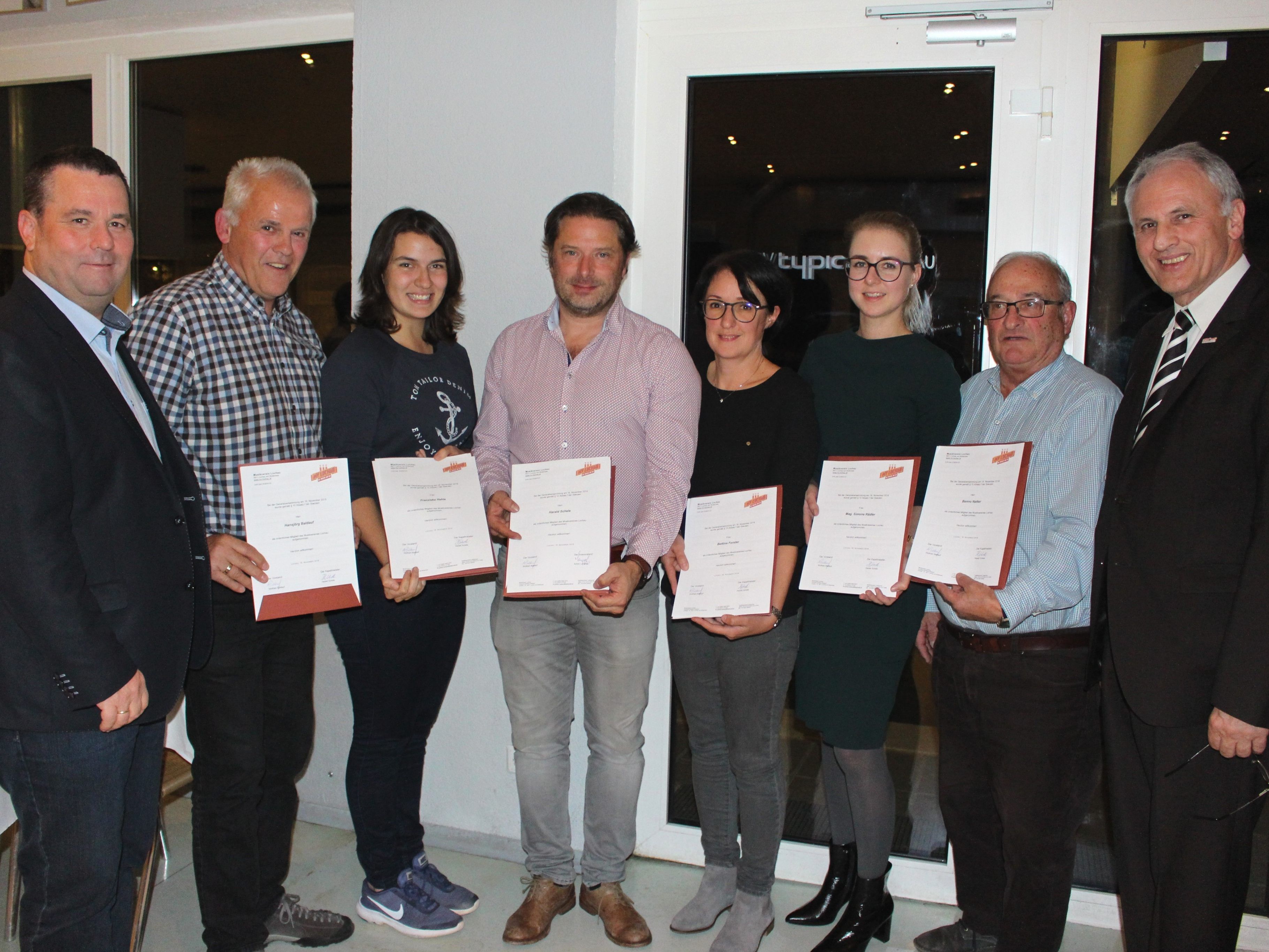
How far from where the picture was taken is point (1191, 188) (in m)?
1.79

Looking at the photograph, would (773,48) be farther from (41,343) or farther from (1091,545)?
(41,343)

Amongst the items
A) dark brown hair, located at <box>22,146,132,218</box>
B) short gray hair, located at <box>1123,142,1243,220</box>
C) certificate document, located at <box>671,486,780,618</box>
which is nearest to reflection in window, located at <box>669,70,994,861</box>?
certificate document, located at <box>671,486,780,618</box>

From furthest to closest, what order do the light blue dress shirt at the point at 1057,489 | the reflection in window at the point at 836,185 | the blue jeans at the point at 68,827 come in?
1. the reflection in window at the point at 836,185
2. the light blue dress shirt at the point at 1057,489
3. the blue jeans at the point at 68,827

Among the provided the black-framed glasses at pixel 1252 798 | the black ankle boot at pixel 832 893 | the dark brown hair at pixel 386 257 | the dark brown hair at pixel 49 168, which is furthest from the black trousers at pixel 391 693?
the black-framed glasses at pixel 1252 798

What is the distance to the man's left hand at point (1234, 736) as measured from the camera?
1644 millimetres

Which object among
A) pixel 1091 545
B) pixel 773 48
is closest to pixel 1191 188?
pixel 1091 545

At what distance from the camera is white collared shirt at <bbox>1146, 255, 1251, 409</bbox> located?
1.78 metres

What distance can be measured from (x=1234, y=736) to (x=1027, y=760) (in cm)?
50

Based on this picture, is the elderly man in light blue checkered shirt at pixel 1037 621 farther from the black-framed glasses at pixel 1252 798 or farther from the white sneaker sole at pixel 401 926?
the white sneaker sole at pixel 401 926

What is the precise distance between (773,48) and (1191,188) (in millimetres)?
1362

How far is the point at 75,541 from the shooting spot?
1645 mm

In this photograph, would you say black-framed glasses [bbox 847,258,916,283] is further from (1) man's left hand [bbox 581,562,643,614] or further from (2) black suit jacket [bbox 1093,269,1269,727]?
(1) man's left hand [bbox 581,562,643,614]

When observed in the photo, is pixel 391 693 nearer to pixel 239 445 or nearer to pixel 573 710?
pixel 573 710

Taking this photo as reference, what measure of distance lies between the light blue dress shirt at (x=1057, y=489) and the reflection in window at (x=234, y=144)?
2.21m
